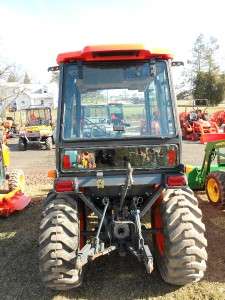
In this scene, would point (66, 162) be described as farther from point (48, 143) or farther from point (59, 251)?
point (48, 143)

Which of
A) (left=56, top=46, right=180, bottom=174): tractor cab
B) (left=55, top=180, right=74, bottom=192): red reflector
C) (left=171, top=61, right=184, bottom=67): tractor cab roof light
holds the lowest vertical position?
(left=55, top=180, right=74, bottom=192): red reflector

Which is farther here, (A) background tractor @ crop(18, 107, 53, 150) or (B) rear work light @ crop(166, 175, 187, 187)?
(A) background tractor @ crop(18, 107, 53, 150)

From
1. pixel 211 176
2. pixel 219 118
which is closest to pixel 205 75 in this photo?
pixel 219 118

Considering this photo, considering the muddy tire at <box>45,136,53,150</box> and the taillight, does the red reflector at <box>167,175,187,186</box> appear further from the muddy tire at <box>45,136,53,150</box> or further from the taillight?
the muddy tire at <box>45,136,53,150</box>

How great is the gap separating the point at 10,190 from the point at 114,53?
4.80 meters

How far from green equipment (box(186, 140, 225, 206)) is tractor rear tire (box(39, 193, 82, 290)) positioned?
10.8ft

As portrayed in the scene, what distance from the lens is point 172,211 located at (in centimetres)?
423

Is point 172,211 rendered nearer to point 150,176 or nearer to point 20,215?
point 150,176

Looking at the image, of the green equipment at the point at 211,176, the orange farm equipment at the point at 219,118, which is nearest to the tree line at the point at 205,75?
the orange farm equipment at the point at 219,118

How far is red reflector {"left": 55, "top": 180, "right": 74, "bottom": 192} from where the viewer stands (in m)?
4.29

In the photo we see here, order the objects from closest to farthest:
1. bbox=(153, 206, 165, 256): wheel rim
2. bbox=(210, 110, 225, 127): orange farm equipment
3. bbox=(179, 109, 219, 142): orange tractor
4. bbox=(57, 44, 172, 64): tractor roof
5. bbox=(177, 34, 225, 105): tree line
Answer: bbox=(57, 44, 172, 64): tractor roof
bbox=(153, 206, 165, 256): wheel rim
bbox=(179, 109, 219, 142): orange tractor
bbox=(210, 110, 225, 127): orange farm equipment
bbox=(177, 34, 225, 105): tree line

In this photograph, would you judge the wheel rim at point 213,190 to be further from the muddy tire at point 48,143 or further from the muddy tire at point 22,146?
the muddy tire at point 22,146

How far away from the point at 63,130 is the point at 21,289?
1.73m

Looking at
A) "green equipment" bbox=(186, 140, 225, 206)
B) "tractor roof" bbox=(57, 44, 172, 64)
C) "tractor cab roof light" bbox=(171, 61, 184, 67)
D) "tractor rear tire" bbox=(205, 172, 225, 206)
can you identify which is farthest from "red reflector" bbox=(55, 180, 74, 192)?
"tractor rear tire" bbox=(205, 172, 225, 206)
